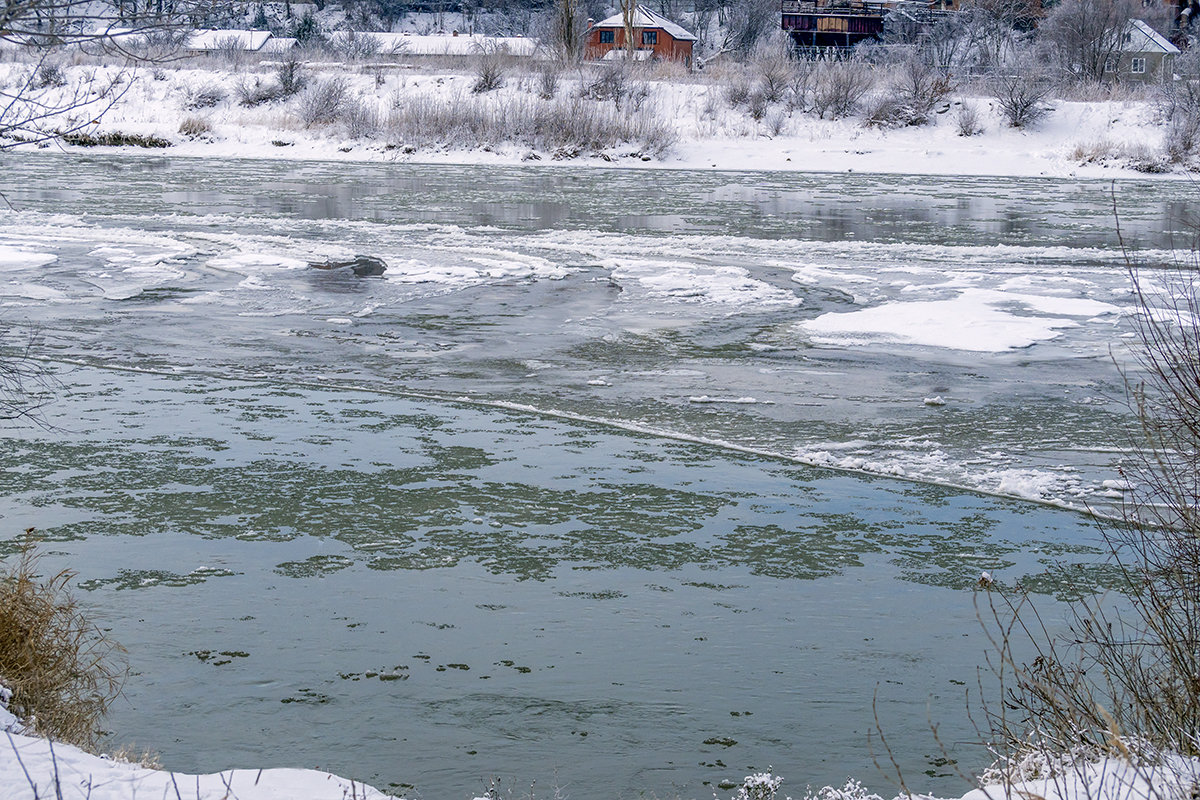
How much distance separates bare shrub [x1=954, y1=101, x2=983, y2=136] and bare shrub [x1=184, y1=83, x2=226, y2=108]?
26116 mm

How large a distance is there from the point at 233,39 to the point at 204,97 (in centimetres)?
1667

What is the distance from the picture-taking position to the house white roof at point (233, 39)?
59.9m

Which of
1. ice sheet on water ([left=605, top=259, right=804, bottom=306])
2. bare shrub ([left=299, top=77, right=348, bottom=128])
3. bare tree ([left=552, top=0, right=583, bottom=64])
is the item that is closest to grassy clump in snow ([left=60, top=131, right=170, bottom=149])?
bare shrub ([left=299, top=77, right=348, bottom=128])

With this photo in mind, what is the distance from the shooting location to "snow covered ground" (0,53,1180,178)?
36.1 meters

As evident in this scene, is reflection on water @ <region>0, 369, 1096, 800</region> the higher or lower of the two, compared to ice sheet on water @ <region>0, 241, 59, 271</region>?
lower

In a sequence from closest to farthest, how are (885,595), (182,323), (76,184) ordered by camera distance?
(885,595) → (182,323) → (76,184)

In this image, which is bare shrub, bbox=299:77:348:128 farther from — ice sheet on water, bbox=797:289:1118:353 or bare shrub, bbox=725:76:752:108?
ice sheet on water, bbox=797:289:1118:353

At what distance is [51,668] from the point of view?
17.7 ft

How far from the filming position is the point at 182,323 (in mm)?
13562

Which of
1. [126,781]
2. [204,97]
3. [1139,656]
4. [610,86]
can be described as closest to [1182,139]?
[610,86]

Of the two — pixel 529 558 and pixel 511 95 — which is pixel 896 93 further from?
pixel 529 558

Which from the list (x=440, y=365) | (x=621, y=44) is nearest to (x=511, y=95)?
(x=621, y=44)

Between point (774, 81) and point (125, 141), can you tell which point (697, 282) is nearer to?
point (774, 81)

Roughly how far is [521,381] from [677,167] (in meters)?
24.9
